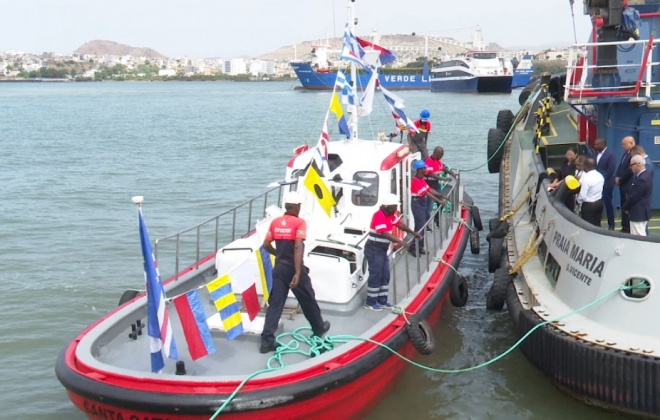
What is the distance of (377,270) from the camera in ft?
28.2

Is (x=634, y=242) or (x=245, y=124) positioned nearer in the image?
Answer: (x=634, y=242)

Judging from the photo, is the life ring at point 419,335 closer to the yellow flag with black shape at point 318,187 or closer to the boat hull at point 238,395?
the boat hull at point 238,395

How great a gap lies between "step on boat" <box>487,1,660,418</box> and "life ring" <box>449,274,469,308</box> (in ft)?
2.06

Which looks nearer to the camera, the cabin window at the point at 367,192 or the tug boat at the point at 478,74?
the cabin window at the point at 367,192

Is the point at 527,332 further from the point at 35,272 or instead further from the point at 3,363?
the point at 35,272

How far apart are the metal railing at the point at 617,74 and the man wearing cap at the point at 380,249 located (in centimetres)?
343

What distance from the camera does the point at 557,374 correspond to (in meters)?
8.06

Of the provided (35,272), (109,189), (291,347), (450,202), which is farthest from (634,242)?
(109,189)

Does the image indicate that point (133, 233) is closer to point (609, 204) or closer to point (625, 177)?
point (609, 204)

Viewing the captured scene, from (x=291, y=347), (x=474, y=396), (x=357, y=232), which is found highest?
(x=357, y=232)

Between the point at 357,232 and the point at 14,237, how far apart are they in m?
10.8

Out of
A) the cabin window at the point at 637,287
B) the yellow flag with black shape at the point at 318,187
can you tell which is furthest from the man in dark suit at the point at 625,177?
the yellow flag with black shape at the point at 318,187

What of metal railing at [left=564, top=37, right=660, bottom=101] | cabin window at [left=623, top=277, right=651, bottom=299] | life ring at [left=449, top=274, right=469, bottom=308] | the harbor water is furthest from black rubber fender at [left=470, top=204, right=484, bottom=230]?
cabin window at [left=623, top=277, right=651, bottom=299]

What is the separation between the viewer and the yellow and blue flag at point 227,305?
742 centimetres
